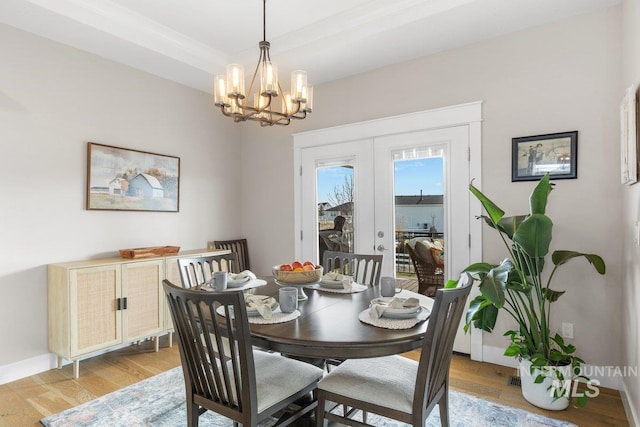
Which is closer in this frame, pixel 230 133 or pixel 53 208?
pixel 53 208

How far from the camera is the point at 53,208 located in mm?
3090

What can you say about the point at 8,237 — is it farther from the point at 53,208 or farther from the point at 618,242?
the point at 618,242

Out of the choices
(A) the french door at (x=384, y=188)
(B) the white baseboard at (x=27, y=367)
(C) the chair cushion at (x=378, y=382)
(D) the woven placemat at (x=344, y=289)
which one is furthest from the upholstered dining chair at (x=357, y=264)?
(B) the white baseboard at (x=27, y=367)

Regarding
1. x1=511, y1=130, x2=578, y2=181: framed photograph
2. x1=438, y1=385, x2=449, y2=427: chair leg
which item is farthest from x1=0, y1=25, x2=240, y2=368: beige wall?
x1=511, y1=130, x2=578, y2=181: framed photograph

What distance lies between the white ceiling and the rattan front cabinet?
191 cm

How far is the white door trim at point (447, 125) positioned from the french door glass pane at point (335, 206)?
0.33 meters

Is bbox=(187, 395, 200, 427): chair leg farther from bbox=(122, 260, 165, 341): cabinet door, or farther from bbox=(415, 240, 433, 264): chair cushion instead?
bbox=(415, 240, 433, 264): chair cushion

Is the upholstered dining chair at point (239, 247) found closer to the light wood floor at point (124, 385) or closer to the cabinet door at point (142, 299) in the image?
the cabinet door at point (142, 299)

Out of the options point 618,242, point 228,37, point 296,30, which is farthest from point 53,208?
point 618,242

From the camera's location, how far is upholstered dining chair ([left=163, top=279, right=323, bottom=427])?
1465 mm

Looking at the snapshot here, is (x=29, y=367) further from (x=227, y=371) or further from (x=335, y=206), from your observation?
(x=335, y=206)

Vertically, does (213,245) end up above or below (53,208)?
below

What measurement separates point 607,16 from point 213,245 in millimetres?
4250

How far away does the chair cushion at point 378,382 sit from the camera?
62.5 inches
